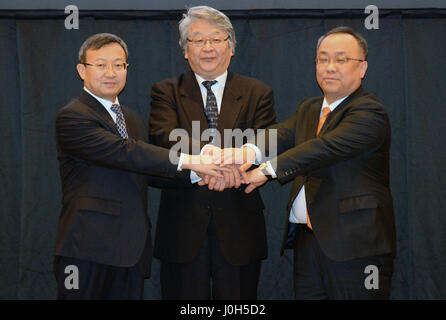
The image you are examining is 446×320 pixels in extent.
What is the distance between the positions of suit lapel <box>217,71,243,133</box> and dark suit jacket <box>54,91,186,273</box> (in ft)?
1.14

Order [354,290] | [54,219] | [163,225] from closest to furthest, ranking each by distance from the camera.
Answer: [354,290] → [163,225] → [54,219]

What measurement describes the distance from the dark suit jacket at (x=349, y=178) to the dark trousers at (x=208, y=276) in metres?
0.45

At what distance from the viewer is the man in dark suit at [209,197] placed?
8.13ft

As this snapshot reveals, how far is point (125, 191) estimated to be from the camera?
2445mm

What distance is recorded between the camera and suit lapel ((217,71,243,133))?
8.50ft

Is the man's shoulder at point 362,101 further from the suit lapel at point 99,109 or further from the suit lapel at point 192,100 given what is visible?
the suit lapel at point 99,109

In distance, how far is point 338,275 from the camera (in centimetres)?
233

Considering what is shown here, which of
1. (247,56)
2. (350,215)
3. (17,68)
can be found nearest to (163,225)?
(350,215)

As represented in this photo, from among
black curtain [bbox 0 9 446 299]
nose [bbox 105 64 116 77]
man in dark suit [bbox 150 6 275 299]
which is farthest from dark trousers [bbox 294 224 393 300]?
nose [bbox 105 64 116 77]

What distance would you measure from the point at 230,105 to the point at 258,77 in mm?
859

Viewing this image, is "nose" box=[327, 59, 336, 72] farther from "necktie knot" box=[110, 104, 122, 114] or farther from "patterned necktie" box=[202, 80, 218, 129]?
"necktie knot" box=[110, 104, 122, 114]

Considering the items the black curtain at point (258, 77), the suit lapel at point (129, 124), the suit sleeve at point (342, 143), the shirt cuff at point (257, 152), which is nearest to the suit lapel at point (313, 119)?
the suit sleeve at point (342, 143)

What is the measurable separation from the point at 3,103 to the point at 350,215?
2.44 meters

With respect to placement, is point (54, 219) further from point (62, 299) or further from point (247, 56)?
point (247, 56)
